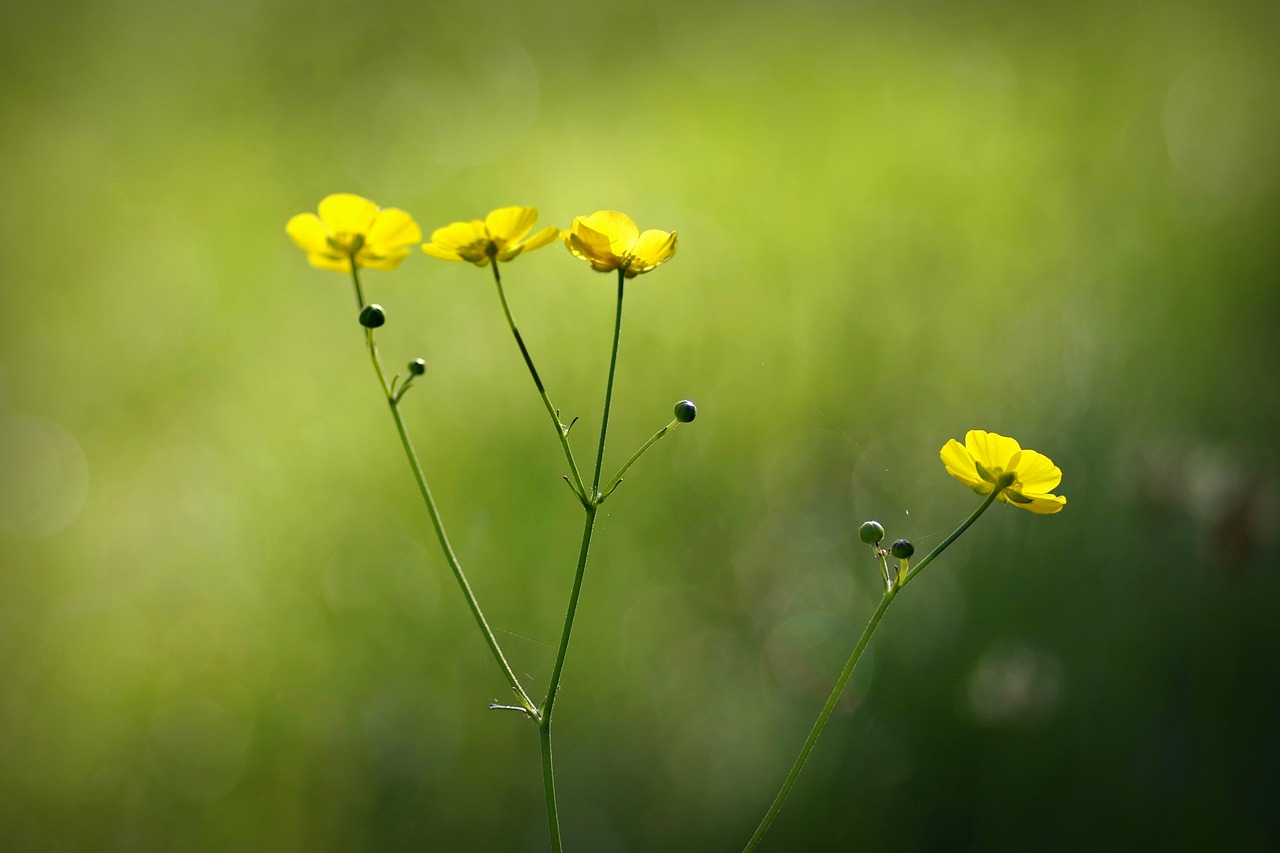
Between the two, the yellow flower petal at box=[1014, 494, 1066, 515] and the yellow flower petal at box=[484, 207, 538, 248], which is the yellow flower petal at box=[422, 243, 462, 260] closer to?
the yellow flower petal at box=[484, 207, 538, 248]

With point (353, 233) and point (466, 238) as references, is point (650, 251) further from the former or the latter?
point (353, 233)

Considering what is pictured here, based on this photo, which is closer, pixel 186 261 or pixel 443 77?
pixel 186 261

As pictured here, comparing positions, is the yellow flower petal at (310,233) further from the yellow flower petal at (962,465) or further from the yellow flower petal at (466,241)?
the yellow flower petal at (962,465)

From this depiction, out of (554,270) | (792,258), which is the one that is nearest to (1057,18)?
(792,258)

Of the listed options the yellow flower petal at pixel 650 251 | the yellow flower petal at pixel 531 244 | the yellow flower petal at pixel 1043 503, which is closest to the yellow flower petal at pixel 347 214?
the yellow flower petal at pixel 531 244

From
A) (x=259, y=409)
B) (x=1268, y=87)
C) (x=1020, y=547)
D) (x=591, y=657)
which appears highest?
(x=1268, y=87)

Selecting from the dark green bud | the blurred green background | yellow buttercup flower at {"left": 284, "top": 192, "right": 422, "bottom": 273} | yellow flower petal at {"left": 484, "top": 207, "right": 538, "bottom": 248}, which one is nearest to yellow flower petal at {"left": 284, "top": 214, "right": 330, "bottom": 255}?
yellow buttercup flower at {"left": 284, "top": 192, "right": 422, "bottom": 273}

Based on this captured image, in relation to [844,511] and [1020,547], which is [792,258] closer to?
[844,511]
